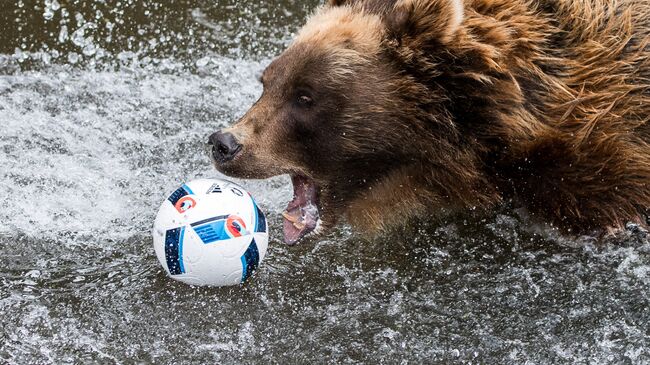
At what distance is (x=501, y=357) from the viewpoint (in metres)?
5.47

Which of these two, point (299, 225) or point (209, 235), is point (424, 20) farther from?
point (209, 235)

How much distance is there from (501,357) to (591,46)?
5.59ft

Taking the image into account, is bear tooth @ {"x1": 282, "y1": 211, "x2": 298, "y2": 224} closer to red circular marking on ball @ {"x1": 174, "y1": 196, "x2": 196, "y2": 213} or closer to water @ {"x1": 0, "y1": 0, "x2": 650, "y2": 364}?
water @ {"x1": 0, "y1": 0, "x2": 650, "y2": 364}

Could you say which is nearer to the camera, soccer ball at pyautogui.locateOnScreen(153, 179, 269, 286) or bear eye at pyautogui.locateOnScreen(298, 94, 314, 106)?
soccer ball at pyautogui.locateOnScreen(153, 179, 269, 286)

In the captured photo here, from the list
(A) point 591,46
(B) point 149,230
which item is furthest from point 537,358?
(B) point 149,230

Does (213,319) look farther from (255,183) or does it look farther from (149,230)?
(255,183)

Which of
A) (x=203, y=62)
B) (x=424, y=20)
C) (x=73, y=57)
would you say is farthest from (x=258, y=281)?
(x=73, y=57)

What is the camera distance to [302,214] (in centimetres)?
598

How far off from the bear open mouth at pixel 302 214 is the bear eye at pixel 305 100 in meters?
0.46

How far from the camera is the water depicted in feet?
18.2

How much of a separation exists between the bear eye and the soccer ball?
1.97 feet

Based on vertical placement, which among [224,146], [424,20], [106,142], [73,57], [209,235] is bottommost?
[73,57]

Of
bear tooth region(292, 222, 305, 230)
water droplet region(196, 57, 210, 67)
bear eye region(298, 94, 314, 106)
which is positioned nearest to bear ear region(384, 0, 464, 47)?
bear eye region(298, 94, 314, 106)

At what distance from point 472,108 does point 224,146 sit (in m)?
1.33
